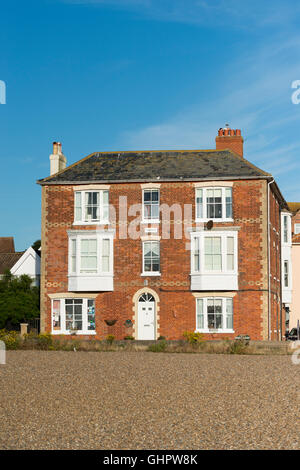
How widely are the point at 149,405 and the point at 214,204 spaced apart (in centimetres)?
2346

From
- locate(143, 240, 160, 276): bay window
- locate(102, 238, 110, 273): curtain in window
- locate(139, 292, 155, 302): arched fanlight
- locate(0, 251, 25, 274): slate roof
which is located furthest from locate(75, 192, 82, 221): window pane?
locate(0, 251, 25, 274): slate roof

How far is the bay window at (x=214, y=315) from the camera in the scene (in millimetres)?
34125

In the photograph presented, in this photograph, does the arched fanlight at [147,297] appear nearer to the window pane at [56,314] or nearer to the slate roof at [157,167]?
the window pane at [56,314]

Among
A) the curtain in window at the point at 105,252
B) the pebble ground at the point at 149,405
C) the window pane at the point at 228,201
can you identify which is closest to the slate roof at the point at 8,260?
the curtain in window at the point at 105,252

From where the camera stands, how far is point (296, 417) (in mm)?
10992

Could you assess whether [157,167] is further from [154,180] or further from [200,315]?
[200,315]

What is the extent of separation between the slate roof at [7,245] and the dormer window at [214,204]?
35.4 metres

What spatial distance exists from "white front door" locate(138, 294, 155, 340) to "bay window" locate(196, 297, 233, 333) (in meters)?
2.37

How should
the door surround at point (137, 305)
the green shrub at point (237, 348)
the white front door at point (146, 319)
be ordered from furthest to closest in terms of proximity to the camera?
the white front door at point (146, 319), the door surround at point (137, 305), the green shrub at point (237, 348)

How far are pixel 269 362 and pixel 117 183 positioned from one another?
54.5 feet
